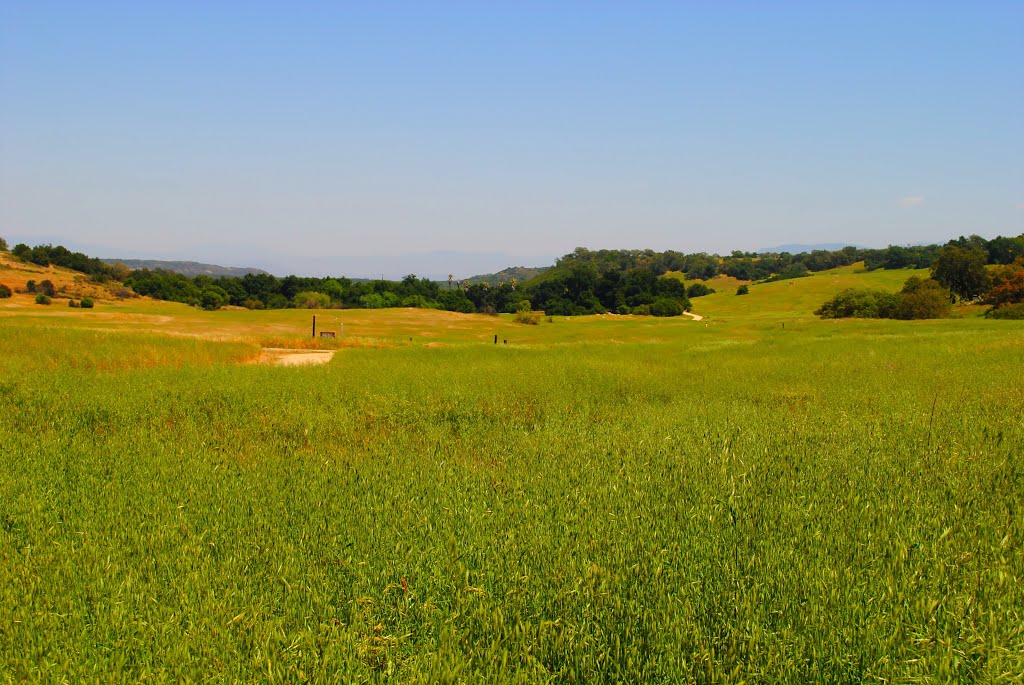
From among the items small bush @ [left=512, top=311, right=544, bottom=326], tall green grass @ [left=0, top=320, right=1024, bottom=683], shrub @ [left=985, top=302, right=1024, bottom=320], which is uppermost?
shrub @ [left=985, top=302, right=1024, bottom=320]

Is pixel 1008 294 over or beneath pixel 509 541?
over

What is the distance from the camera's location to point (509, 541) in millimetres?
5891

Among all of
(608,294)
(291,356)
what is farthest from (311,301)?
(291,356)

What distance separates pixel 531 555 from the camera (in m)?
5.68

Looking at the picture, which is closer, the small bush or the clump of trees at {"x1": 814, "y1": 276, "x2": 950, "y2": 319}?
the clump of trees at {"x1": 814, "y1": 276, "x2": 950, "y2": 319}

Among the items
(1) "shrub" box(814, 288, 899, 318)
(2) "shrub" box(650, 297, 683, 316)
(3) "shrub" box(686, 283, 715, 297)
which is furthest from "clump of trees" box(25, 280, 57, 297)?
(3) "shrub" box(686, 283, 715, 297)

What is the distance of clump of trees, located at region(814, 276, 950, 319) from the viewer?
6103 cm

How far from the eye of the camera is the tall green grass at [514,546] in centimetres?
434

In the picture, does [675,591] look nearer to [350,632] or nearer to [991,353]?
[350,632]

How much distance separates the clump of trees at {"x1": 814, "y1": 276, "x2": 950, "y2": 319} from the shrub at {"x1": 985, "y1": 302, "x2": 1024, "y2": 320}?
7387 millimetres

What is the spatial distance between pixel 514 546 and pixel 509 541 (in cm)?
11

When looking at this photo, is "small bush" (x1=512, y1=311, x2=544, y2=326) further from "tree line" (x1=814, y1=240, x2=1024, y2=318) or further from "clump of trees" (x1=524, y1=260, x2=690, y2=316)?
"tree line" (x1=814, y1=240, x2=1024, y2=318)

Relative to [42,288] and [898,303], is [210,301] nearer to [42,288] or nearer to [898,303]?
[42,288]

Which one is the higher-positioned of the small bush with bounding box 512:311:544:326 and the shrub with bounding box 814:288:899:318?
the shrub with bounding box 814:288:899:318
